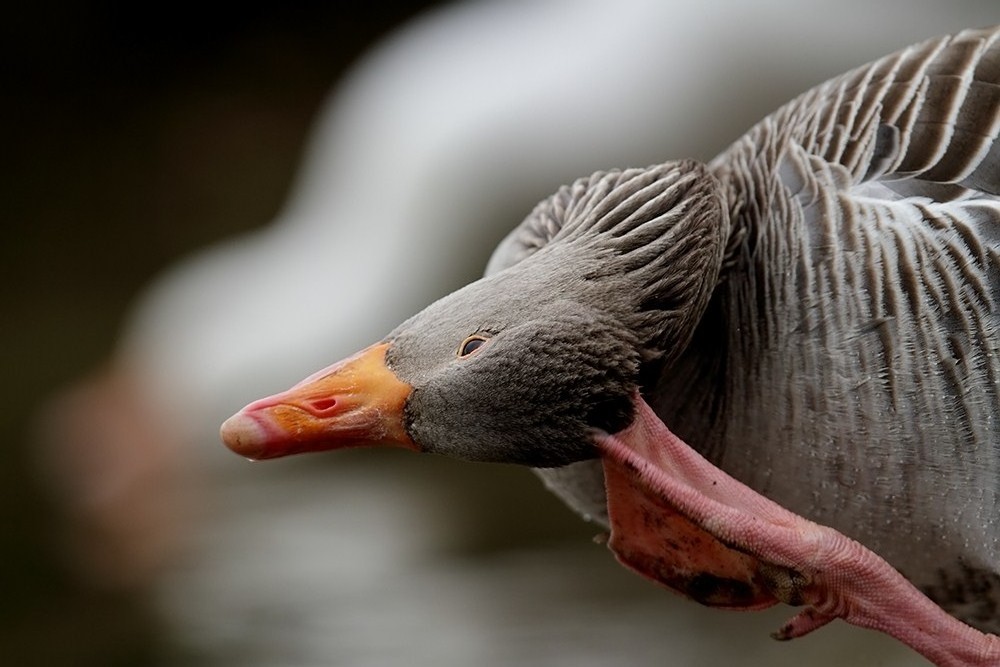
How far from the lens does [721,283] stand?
2.08m

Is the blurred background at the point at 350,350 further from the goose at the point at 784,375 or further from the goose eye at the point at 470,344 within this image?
the goose eye at the point at 470,344

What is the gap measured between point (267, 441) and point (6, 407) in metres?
4.77

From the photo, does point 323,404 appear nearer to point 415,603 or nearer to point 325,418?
point 325,418

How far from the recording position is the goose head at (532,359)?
1771 millimetres

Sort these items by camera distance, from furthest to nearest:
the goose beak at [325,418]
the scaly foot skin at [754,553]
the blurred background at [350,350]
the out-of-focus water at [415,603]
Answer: the blurred background at [350,350]
the out-of-focus water at [415,603]
the goose beak at [325,418]
the scaly foot skin at [754,553]

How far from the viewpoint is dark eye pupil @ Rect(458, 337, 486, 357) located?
1823mm

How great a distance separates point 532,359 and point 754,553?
454 mm

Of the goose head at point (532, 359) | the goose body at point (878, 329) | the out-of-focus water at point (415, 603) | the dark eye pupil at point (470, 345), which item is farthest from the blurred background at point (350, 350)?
the dark eye pupil at point (470, 345)

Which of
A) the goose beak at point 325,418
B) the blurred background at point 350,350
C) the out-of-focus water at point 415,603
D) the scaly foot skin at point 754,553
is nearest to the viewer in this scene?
the scaly foot skin at point 754,553

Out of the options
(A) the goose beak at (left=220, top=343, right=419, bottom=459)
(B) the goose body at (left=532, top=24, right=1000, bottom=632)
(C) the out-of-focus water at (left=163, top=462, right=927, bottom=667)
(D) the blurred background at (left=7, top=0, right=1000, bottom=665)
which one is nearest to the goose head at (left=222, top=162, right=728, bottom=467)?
(A) the goose beak at (left=220, top=343, right=419, bottom=459)

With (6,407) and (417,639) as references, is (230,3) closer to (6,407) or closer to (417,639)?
(6,407)

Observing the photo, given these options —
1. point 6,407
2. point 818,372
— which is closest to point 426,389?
point 818,372

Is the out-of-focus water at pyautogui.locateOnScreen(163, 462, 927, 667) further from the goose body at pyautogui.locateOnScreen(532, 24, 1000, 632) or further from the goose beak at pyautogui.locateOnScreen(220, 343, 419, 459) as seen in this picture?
the goose beak at pyautogui.locateOnScreen(220, 343, 419, 459)

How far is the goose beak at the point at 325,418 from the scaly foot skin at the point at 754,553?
1.17ft
